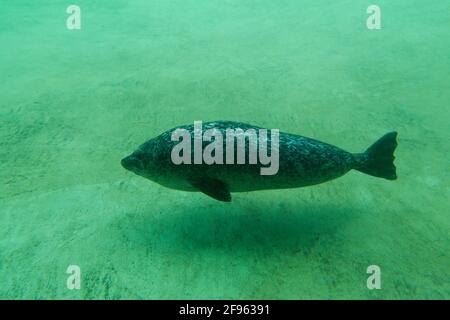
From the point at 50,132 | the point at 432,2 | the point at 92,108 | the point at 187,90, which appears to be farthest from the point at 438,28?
the point at 50,132

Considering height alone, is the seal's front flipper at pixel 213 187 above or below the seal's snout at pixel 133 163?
below

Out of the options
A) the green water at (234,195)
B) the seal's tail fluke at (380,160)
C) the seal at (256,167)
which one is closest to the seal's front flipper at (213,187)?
the seal at (256,167)

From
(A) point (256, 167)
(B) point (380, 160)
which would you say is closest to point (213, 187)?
(A) point (256, 167)

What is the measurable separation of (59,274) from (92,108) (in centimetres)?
500

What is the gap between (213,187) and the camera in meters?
4.07

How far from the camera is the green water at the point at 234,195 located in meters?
3.85

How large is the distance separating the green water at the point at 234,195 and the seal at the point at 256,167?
0.67 meters

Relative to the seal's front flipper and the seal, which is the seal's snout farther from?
the seal's front flipper

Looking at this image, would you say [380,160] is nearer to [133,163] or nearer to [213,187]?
[213,187]

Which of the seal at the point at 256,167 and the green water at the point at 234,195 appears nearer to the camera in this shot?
the green water at the point at 234,195

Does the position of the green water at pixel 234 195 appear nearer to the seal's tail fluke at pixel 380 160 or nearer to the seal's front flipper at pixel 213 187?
the seal's tail fluke at pixel 380 160

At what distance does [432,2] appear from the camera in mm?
14164

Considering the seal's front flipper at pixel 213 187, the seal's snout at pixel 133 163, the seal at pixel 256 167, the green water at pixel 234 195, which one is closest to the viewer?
the green water at pixel 234 195

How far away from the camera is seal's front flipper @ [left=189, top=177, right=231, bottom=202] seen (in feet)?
13.1
